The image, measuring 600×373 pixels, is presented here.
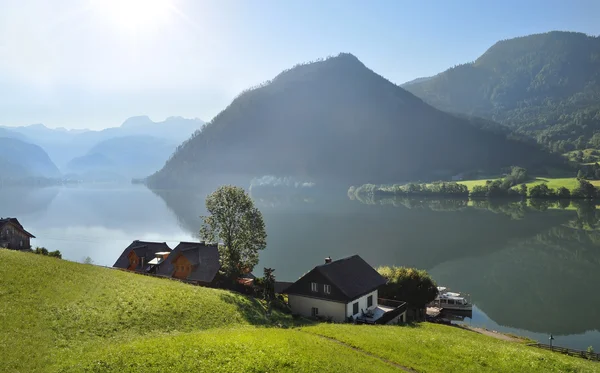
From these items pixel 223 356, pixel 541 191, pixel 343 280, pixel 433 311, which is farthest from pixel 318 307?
pixel 541 191

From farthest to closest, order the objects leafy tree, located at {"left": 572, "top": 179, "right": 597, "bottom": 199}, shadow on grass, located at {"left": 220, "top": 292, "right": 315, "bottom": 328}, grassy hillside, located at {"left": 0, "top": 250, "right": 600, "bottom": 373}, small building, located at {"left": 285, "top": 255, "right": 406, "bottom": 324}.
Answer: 1. leafy tree, located at {"left": 572, "top": 179, "right": 597, "bottom": 199}
2. small building, located at {"left": 285, "top": 255, "right": 406, "bottom": 324}
3. shadow on grass, located at {"left": 220, "top": 292, "right": 315, "bottom": 328}
4. grassy hillside, located at {"left": 0, "top": 250, "right": 600, "bottom": 373}

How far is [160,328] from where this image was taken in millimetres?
23797

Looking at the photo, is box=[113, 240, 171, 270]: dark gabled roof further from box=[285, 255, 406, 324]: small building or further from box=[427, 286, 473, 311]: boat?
box=[427, 286, 473, 311]: boat

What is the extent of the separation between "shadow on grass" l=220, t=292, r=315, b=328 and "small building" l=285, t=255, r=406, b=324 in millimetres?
3195

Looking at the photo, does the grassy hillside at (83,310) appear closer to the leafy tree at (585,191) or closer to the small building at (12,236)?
the small building at (12,236)

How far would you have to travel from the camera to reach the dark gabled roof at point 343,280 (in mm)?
38125

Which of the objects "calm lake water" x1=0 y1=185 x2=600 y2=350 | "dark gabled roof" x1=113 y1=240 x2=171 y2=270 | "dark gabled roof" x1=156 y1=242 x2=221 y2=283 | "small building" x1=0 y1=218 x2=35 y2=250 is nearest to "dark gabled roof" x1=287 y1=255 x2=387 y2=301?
"dark gabled roof" x1=156 y1=242 x2=221 y2=283

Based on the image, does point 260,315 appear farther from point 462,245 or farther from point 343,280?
point 462,245

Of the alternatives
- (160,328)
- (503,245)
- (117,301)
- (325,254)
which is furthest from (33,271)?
(503,245)

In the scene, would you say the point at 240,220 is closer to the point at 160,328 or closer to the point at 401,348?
the point at 160,328

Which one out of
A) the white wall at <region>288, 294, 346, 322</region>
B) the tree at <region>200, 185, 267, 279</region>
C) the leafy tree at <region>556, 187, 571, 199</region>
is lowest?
the white wall at <region>288, 294, 346, 322</region>

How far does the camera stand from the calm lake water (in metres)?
54.5

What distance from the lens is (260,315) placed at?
32094 mm

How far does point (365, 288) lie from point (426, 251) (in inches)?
2179
